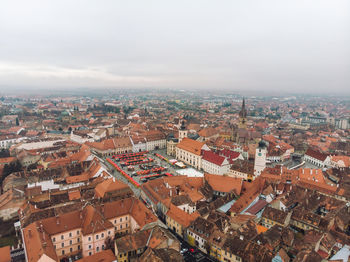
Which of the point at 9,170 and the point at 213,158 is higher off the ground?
the point at 213,158

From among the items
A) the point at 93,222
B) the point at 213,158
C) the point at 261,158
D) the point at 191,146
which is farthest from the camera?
the point at 191,146

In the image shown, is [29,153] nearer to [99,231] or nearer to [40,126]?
[99,231]

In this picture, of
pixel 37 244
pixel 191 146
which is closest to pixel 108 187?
pixel 37 244

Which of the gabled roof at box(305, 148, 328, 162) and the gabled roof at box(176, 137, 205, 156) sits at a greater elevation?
the gabled roof at box(176, 137, 205, 156)

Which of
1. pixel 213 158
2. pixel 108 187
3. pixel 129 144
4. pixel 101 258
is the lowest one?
pixel 129 144

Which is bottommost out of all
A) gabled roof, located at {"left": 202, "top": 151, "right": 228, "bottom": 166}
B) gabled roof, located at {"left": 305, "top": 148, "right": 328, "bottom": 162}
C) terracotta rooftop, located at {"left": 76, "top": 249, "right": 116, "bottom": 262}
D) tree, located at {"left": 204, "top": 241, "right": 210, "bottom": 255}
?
tree, located at {"left": 204, "top": 241, "right": 210, "bottom": 255}

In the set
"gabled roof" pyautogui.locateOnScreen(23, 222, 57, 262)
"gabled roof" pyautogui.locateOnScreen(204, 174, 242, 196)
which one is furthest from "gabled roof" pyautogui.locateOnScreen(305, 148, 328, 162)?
"gabled roof" pyautogui.locateOnScreen(23, 222, 57, 262)

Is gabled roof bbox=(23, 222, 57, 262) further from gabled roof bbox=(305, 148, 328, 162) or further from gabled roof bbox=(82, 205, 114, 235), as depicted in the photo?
gabled roof bbox=(305, 148, 328, 162)

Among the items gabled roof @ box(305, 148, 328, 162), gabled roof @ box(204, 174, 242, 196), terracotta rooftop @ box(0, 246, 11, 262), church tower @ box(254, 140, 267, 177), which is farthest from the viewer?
gabled roof @ box(305, 148, 328, 162)

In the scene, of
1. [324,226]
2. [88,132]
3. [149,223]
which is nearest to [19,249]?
[149,223]

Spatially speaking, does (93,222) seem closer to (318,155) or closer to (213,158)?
(213,158)

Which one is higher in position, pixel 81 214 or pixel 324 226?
pixel 81 214
